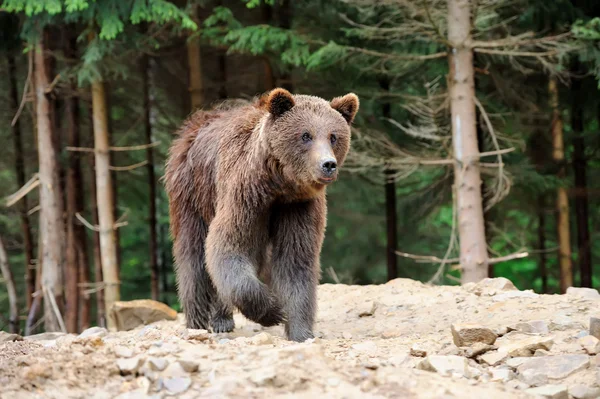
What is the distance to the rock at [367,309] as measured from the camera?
8461 millimetres

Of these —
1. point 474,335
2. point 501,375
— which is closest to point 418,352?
point 474,335

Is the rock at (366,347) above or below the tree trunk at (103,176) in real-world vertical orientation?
below

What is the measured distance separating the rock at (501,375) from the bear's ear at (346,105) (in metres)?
2.88

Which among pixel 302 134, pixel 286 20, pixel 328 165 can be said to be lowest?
pixel 328 165

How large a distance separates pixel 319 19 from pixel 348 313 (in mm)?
7145

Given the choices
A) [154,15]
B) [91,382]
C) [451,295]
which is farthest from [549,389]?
[154,15]

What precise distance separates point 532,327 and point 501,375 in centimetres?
158

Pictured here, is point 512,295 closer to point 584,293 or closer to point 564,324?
point 584,293

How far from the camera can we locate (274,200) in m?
6.94

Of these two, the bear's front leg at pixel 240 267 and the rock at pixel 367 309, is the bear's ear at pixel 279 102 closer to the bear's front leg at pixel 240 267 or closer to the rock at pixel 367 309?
the bear's front leg at pixel 240 267

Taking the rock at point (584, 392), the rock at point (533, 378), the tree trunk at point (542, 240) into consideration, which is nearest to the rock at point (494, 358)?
the rock at point (533, 378)

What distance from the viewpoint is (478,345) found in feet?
18.4

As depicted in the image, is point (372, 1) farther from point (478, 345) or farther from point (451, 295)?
point (478, 345)

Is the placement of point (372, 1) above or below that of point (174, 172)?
above
